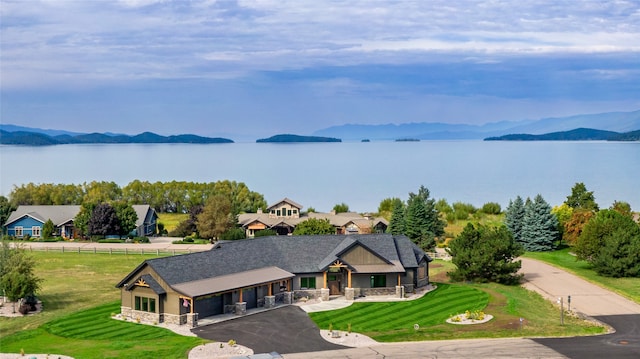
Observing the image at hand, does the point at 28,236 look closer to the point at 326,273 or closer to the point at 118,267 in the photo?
the point at 118,267

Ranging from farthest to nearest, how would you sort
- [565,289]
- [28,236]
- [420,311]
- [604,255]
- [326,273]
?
[28,236]
[604,255]
[565,289]
[326,273]
[420,311]

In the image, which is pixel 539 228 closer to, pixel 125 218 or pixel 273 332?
pixel 273 332

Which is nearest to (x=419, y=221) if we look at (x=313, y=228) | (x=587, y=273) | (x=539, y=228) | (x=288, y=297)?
(x=539, y=228)

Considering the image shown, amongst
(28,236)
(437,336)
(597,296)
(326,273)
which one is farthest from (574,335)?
(28,236)

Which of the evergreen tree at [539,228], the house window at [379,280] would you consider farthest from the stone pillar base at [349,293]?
the evergreen tree at [539,228]

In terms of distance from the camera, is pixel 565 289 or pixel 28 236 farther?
pixel 28 236

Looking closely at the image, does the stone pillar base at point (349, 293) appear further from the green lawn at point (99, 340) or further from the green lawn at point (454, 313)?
the green lawn at point (99, 340)

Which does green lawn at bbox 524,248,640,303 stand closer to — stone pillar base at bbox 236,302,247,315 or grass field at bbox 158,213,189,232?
stone pillar base at bbox 236,302,247,315

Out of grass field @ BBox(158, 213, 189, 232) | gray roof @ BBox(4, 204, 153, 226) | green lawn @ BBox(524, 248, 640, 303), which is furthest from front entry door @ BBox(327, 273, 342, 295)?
grass field @ BBox(158, 213, 189, 232)
